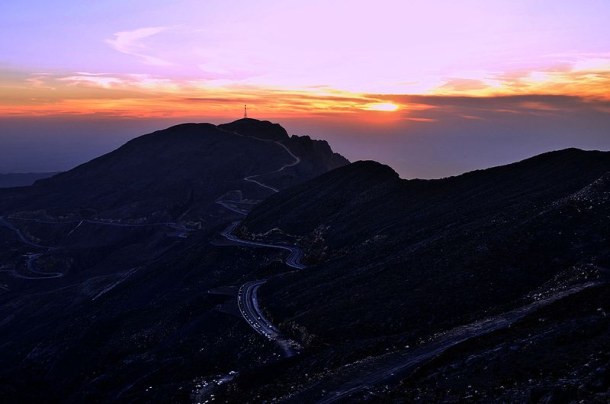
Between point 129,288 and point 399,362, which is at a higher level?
point 399,362

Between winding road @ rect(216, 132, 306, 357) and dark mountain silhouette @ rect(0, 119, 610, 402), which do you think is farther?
winding road @ rect(216, 132, 306, 357)

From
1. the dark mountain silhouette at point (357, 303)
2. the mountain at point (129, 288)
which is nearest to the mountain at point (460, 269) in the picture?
the dark mountain silhouette at point (357, 303)

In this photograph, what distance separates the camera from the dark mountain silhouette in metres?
33.7

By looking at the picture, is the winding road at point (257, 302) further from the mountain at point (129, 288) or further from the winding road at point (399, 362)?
the winding road at point (399, 362)

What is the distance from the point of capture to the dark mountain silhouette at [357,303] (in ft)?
111

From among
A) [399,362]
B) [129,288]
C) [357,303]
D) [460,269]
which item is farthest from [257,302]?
[129,288]

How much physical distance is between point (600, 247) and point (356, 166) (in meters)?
75.9

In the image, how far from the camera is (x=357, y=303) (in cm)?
5784

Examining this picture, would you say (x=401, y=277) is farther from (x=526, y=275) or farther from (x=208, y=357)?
(x=208, y=357)

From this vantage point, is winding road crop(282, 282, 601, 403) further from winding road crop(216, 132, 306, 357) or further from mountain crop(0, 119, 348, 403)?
mountain crop(0, 119, 348, 403)

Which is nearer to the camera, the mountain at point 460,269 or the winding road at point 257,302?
the mountain at point 460,269

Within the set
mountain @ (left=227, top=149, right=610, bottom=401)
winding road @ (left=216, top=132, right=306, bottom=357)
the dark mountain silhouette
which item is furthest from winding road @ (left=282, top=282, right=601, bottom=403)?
winding road @ (left=216, top=132, right=306, bottom=357)

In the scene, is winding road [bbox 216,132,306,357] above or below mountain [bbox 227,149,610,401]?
below

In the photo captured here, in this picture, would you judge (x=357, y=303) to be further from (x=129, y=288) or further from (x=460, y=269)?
(x=129, y=288)
